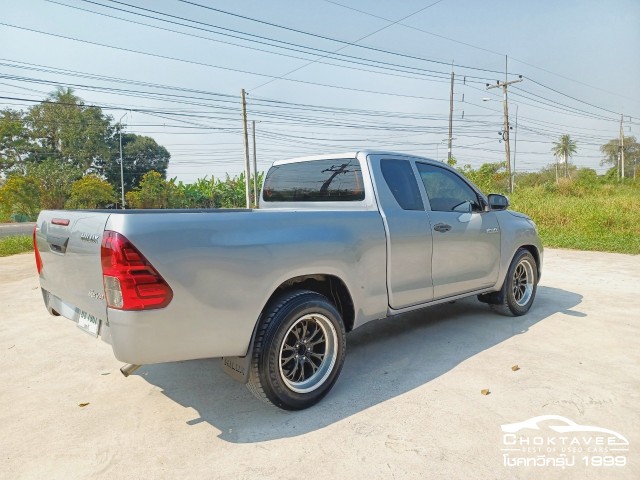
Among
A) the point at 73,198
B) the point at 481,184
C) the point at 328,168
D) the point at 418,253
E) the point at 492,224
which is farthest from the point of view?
the point at 73,198

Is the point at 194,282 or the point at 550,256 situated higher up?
the point at 194,282

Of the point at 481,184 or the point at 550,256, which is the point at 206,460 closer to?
the point at 550,256

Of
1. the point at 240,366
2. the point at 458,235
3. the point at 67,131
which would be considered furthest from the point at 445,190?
the point at 67,131

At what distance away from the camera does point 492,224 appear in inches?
185

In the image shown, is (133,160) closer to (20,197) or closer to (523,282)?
(20,197)

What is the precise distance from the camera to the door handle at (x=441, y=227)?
3.99 metres

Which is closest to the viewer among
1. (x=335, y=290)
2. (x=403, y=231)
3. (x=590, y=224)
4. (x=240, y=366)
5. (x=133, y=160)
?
(x=240, y=366)

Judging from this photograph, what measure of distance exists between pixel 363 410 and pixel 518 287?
322 cm

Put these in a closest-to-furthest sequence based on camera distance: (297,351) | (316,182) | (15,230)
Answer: (297,351)
(316,182)
(15,230)

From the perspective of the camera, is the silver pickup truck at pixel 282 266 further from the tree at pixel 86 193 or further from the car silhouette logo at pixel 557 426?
the tree at pixel 86 193

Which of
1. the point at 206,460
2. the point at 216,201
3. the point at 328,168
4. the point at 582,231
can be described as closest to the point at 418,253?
the point at 328,168

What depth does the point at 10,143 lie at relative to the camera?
46781mm

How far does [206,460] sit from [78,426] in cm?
103

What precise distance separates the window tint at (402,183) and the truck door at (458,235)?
15 cm
